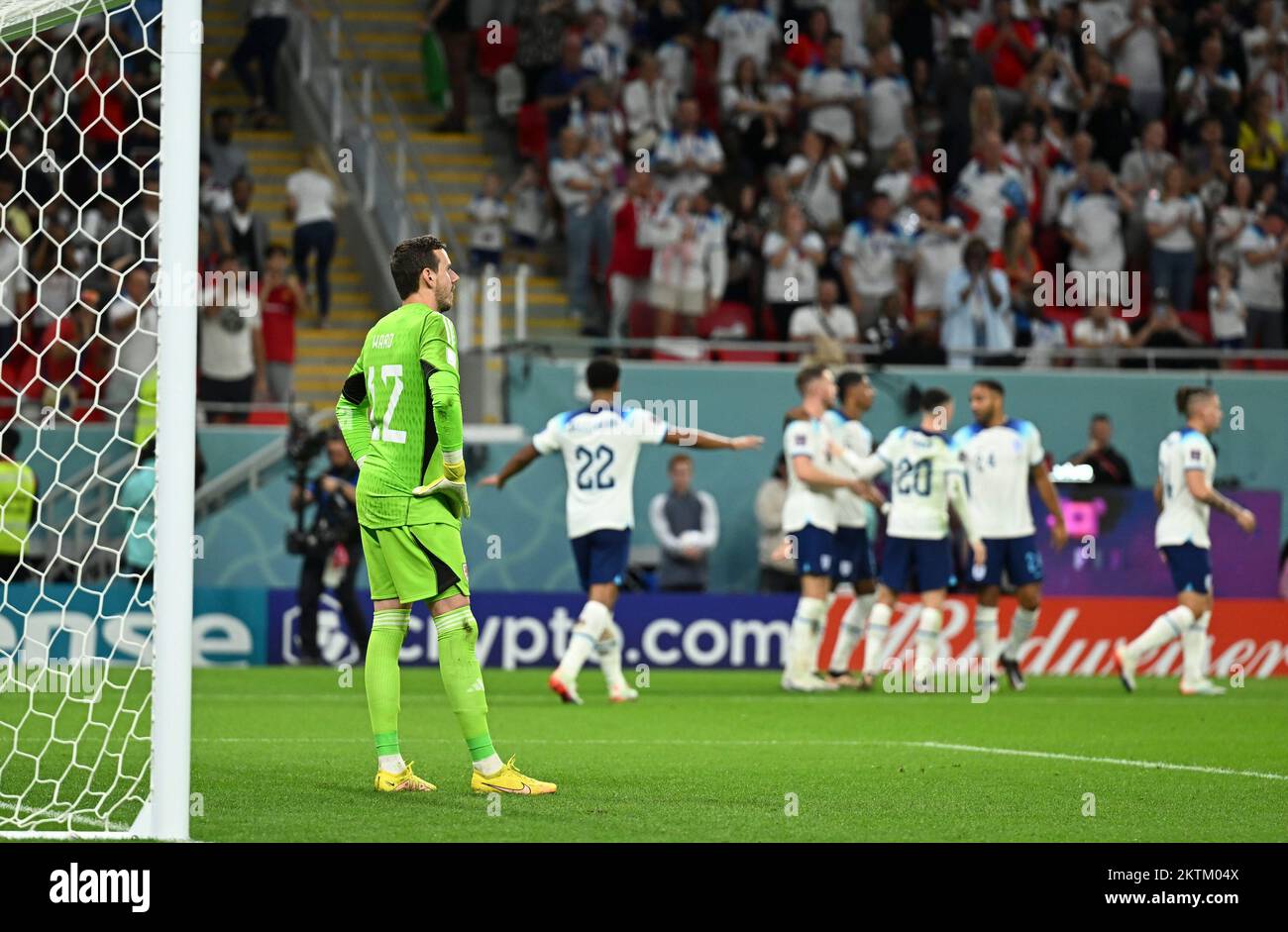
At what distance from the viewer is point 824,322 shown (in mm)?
19172

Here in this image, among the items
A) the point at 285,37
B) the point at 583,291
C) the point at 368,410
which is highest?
the point at 285,37

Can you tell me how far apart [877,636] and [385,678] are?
738 centimetres

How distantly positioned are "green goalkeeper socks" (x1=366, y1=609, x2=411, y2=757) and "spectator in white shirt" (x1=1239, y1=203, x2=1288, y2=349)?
48.4ft

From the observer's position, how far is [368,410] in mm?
8055

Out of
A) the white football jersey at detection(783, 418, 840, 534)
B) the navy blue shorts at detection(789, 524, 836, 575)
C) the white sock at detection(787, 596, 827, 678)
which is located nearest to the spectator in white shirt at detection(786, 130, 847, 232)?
the white football jersey at detection(783, 418, 840, 534)

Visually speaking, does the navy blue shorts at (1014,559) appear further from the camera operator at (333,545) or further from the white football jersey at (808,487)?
the camera operator at (333,545)

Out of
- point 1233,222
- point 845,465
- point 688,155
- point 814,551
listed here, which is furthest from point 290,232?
point 1233,222

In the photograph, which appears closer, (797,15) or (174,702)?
(174,702)
